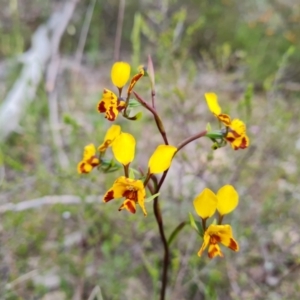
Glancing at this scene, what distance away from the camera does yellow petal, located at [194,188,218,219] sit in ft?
2.35

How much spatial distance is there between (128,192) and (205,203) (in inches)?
5.4

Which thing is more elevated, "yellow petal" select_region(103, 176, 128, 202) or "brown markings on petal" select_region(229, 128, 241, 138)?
"brown markings on petal" select_region(229, 128, 241, 138)

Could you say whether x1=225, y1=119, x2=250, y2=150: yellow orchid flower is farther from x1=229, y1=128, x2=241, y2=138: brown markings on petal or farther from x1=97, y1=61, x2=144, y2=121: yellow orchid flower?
x1=97, y1=61, x2=144, y2=121: yellow orchid flower

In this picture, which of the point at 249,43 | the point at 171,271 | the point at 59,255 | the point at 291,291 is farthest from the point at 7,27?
the point at 291,291

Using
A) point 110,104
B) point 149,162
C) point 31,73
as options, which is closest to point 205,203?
point 149,162

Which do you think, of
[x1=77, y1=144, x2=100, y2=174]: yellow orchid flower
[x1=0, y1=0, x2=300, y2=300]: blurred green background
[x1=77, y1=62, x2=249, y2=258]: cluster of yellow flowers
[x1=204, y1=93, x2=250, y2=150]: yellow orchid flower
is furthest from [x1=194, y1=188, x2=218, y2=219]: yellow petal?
[x1=0, y1=0, x2=300, y2=300]: blurred green background

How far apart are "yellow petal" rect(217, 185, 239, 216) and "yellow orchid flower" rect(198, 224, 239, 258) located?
0.16ft

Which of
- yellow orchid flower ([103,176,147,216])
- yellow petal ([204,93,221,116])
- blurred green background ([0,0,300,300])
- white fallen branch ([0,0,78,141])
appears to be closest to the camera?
yellow orchid flower ([103,176,147,216])

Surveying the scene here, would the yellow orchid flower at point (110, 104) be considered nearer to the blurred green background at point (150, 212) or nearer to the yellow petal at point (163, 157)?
the yellow petal at point (163, 157)

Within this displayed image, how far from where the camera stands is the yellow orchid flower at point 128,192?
66cm

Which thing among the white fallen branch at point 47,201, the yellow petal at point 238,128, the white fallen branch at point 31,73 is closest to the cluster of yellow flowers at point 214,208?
the yellow petal at point 238,128

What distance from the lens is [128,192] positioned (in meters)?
0.68

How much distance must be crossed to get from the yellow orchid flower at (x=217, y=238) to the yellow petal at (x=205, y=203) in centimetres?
3

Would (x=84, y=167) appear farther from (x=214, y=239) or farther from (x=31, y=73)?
(x=31, y=73)
